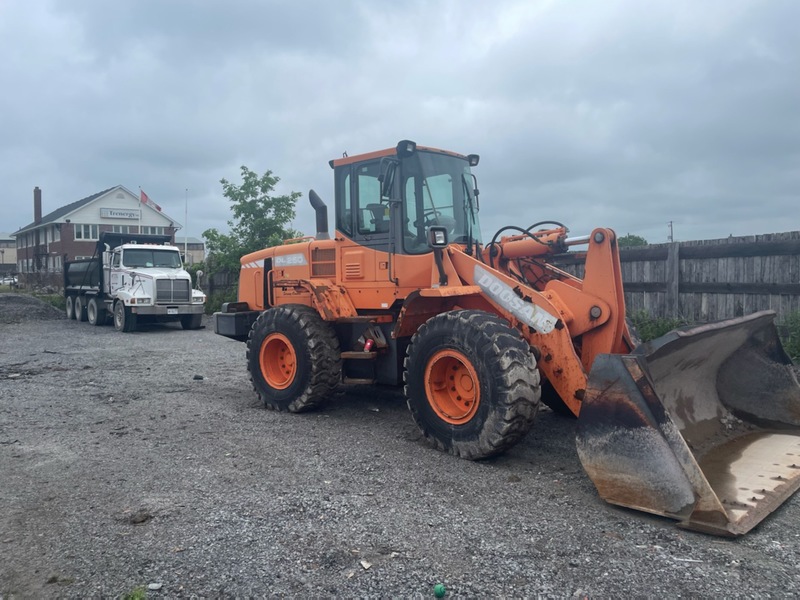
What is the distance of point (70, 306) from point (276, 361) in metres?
18.0

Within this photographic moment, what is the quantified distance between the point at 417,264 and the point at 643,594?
3920 mm

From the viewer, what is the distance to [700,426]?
207 inches

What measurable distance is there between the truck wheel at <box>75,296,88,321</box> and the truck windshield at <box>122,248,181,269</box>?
3584mm

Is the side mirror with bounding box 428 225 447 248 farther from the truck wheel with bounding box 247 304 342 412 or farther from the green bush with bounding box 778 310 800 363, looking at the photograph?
the green bush with bounding box 778 310 800 363

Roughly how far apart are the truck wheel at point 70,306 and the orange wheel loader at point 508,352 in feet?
56.0

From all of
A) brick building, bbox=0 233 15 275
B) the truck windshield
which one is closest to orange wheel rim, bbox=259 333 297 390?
the truck windshield

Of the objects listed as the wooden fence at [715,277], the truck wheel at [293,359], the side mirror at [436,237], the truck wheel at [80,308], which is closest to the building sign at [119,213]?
the truck wheel at [80,308]

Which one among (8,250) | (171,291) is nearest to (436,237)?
(171,291)

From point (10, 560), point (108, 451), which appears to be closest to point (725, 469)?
point (10, 560)

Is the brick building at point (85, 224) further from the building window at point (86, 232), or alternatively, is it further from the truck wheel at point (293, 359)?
the truck wheel at point (293, 359)

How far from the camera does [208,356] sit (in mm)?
Result: 12742

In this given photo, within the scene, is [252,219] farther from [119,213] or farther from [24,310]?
[119,213]

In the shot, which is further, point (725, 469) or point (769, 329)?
point (769, 329)

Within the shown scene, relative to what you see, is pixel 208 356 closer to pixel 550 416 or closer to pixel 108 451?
pixel 108 451
